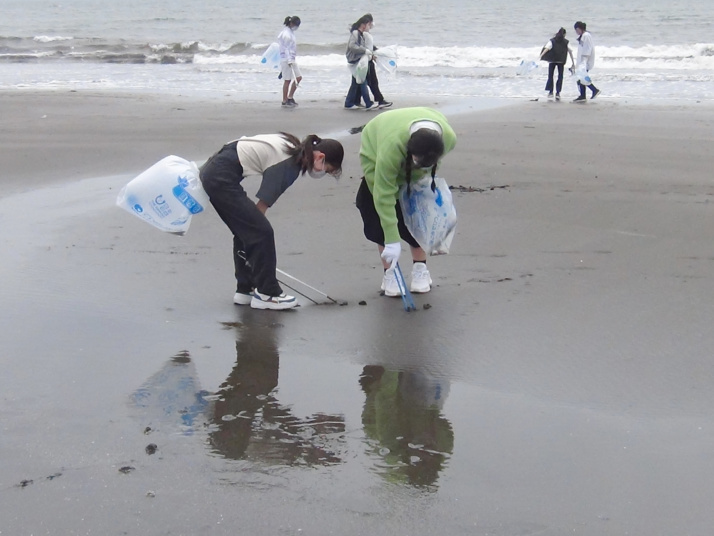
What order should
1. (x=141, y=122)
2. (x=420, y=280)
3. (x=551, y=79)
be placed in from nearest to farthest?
1. (x=420, y=280)
2. (x=141, y=122)
3. (x=551, y=79)

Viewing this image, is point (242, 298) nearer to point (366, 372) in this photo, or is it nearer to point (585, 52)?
point (366, 372)

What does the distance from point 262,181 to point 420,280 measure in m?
1.18

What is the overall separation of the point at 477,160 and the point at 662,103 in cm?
647

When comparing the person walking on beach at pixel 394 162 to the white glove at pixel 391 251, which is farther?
the white glove at pixel 391 251

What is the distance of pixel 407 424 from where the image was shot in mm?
3596

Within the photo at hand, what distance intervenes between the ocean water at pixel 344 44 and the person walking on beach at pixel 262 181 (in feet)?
36.8

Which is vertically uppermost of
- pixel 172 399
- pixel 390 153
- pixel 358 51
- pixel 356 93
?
pixel 358 51

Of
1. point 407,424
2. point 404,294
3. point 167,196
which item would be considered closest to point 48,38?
point 167,196

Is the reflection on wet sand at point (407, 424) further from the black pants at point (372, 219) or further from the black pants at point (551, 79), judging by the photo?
the black pants at point (551, 79)

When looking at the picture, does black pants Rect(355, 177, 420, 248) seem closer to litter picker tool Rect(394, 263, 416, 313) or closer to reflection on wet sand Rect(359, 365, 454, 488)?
litter picker tool Rect(394, 263, 416, 313)

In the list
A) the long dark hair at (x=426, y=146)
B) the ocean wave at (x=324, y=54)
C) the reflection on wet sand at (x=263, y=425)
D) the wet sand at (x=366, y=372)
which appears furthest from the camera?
the ocean wave at (x=324, y=54)

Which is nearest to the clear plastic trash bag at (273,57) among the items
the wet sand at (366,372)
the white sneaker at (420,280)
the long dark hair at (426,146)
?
the wet sand at (366,372)

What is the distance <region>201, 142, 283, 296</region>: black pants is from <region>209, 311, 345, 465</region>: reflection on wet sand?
31.0 inches

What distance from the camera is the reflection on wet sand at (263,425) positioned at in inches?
131
